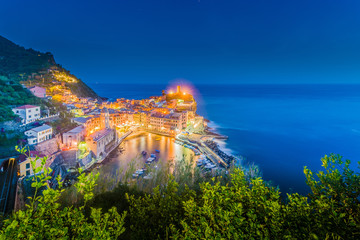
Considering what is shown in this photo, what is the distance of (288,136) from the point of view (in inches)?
997

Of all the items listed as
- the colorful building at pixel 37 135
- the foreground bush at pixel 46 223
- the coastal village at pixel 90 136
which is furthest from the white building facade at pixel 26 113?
the foreground bush at pixel 46 223

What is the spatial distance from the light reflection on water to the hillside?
28.9 ft

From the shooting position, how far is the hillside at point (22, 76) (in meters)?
18.6

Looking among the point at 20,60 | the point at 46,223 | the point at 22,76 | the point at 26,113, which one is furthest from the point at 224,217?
the point at 20,60

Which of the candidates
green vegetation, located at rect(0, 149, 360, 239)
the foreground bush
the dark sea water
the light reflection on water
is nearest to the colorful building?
Result: the light reflection on water

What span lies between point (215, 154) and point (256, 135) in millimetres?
10765

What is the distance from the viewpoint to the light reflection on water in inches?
611

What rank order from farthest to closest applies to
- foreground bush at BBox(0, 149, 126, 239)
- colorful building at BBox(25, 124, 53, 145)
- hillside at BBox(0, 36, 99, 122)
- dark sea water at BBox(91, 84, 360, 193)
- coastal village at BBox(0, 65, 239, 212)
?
hillside at BBox(0, 36, 99, 122) → dark sea water at BBox(91, 84, 360, 193) → colorful building at BBox(25, 124, 53, 145) → coastal village at BBox(0, 65, 239, 212) → foreground bush at BBox(0, 149, 126, 239)

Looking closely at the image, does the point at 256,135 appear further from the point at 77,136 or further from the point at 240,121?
the point at 77,136

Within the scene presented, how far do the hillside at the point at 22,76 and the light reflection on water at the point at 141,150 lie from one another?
28.9ft

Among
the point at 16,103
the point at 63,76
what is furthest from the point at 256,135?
the point at 63,76

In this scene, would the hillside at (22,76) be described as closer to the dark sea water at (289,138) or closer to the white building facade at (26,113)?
the white building facade at (26,113)

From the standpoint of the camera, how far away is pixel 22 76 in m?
31.2

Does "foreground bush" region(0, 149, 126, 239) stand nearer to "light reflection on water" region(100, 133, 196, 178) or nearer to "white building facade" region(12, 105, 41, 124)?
"light reflection on water" region(100, 133, 196, 178)
